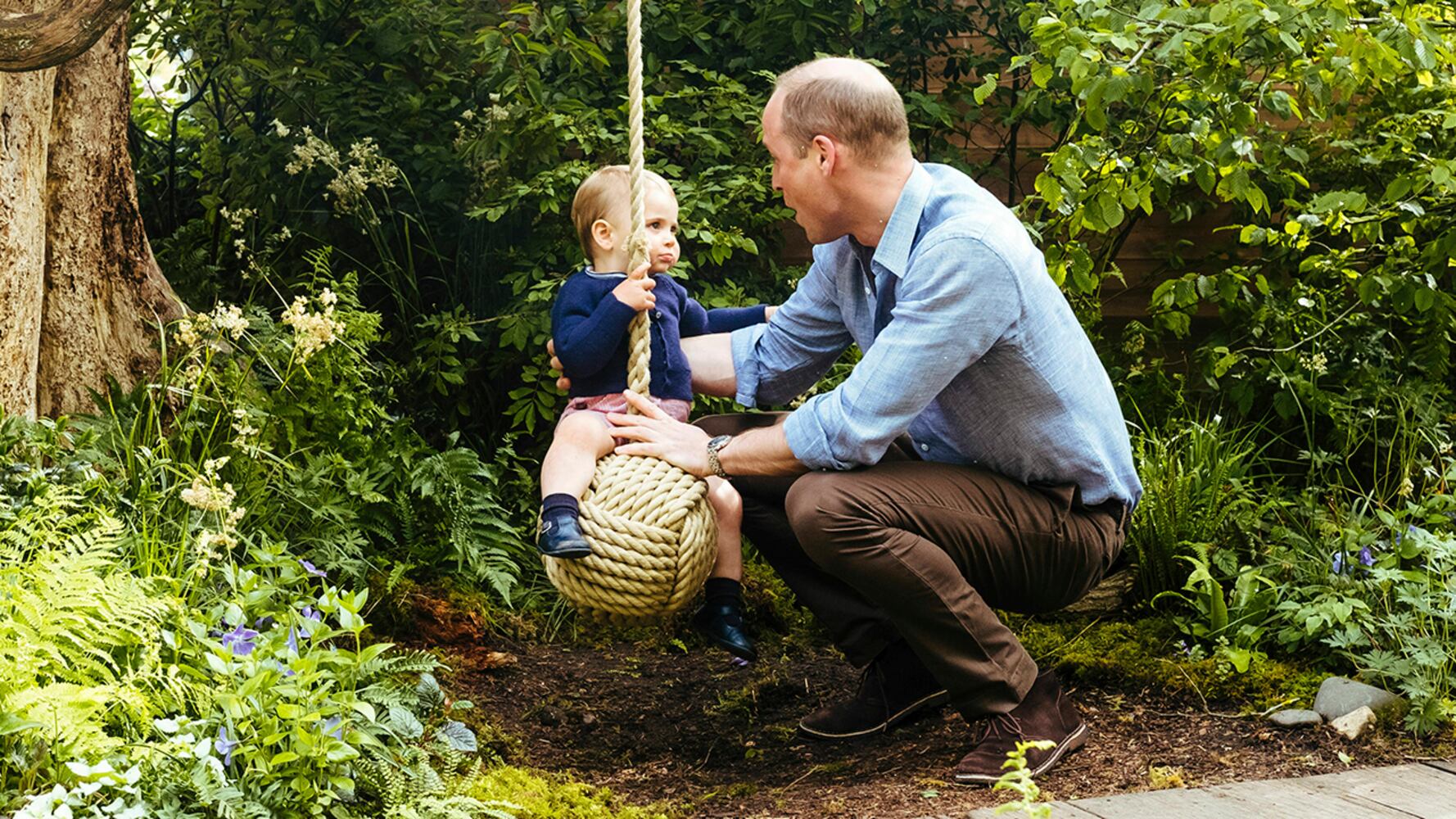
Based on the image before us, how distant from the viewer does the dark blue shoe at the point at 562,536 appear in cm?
275

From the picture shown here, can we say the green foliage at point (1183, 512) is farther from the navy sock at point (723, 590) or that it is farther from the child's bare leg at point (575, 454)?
the child's bare leg at point (575, 454)

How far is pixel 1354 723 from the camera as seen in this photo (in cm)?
295

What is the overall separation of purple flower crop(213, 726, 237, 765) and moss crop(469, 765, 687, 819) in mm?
497

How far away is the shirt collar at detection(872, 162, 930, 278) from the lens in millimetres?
2795

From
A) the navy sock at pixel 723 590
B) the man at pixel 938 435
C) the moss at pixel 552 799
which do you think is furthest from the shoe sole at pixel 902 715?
the moss at pixel 552 799

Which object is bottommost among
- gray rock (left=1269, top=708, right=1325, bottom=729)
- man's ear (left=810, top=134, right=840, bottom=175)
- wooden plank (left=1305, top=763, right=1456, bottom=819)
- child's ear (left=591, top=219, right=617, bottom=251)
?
gray rock (left=1269, top=708, right=1325, bottom=729)

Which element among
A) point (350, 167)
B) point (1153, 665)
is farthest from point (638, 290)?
point (350, 167)

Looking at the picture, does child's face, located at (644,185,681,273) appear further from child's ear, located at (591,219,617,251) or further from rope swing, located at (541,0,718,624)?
rope swing, located at (541,0,718,624)

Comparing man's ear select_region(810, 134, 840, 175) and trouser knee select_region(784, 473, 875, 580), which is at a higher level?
man's ear select_region(810, 134, 840, 175)

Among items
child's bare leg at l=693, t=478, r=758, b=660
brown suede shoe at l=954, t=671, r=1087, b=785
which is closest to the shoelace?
brown suede shoe at l=954, t=671, r=1087, b=785

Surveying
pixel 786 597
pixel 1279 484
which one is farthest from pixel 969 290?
pixel 1279 484

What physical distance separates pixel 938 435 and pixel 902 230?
477 millimetres

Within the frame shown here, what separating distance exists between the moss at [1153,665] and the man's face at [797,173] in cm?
139

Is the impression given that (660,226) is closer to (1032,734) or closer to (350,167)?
(1032,734)
